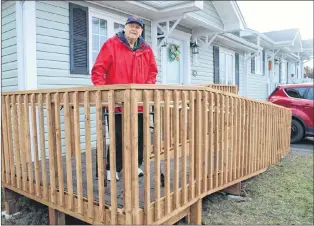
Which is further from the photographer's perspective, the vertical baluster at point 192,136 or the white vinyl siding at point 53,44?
the white vinyl siding at point 53,44

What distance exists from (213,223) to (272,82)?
52.5 ft

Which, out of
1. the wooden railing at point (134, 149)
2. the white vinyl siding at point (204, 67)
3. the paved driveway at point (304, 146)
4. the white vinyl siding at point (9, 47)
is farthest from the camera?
the white vinyl siding at point (204, 67)

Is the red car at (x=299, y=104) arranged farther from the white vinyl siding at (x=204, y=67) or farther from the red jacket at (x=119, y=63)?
the red jacket at (x=119, y=63)

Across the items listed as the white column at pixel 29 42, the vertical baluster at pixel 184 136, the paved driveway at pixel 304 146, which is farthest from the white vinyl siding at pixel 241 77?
the vertical baluster at pixel 184 136

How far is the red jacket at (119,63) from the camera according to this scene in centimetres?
277

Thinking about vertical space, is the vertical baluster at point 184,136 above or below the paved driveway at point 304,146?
above

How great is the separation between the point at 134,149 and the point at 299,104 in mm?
7173

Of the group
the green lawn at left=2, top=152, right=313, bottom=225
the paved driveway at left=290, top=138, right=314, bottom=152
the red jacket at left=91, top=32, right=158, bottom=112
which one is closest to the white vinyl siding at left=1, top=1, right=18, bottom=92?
the green lawn at left=2, top=152, right=313, bottom=225

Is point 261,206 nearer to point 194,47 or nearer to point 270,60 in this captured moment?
point 194,47

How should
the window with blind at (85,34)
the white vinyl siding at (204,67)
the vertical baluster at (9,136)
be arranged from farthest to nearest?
the white vinyl siding at (204,67) → the window with blind at (85,34) → the vertical baluster at (9,136)

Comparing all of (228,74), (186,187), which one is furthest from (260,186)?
(228,74)

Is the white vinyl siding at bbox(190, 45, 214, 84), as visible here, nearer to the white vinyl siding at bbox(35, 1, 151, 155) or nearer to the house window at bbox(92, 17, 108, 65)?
the house window at bbox(92, 17, 108, 65)

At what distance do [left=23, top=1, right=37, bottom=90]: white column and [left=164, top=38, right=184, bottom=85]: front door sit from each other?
3.97 m

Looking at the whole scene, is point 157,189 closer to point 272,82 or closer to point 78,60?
point 78,60
